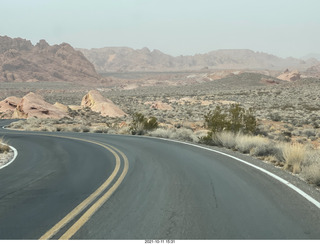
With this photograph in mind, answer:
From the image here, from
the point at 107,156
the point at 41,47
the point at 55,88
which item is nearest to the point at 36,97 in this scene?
the point at 107,156

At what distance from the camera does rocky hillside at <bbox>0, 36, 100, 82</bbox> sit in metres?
155

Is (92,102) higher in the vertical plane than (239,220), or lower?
lower

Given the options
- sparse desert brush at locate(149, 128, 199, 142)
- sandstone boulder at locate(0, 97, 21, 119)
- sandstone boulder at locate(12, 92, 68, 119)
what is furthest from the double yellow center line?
sandstone boulder at locate(0, 97, 21, 119)

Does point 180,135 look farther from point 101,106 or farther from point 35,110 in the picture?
point 101,106

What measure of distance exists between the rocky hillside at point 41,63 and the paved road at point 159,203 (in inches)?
5984

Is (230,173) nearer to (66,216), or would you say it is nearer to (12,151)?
(66,216)

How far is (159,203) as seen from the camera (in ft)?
20.4

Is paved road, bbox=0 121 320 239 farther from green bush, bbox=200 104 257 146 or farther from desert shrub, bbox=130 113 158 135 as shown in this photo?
desert shrub, bbox=130 113 158 135

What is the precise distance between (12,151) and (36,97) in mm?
34219

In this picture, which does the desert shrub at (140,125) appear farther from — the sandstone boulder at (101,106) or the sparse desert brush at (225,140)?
the sandstone boulder at (101,106)

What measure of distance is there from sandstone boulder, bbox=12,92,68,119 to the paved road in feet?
114

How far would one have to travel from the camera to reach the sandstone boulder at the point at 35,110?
144 feet
